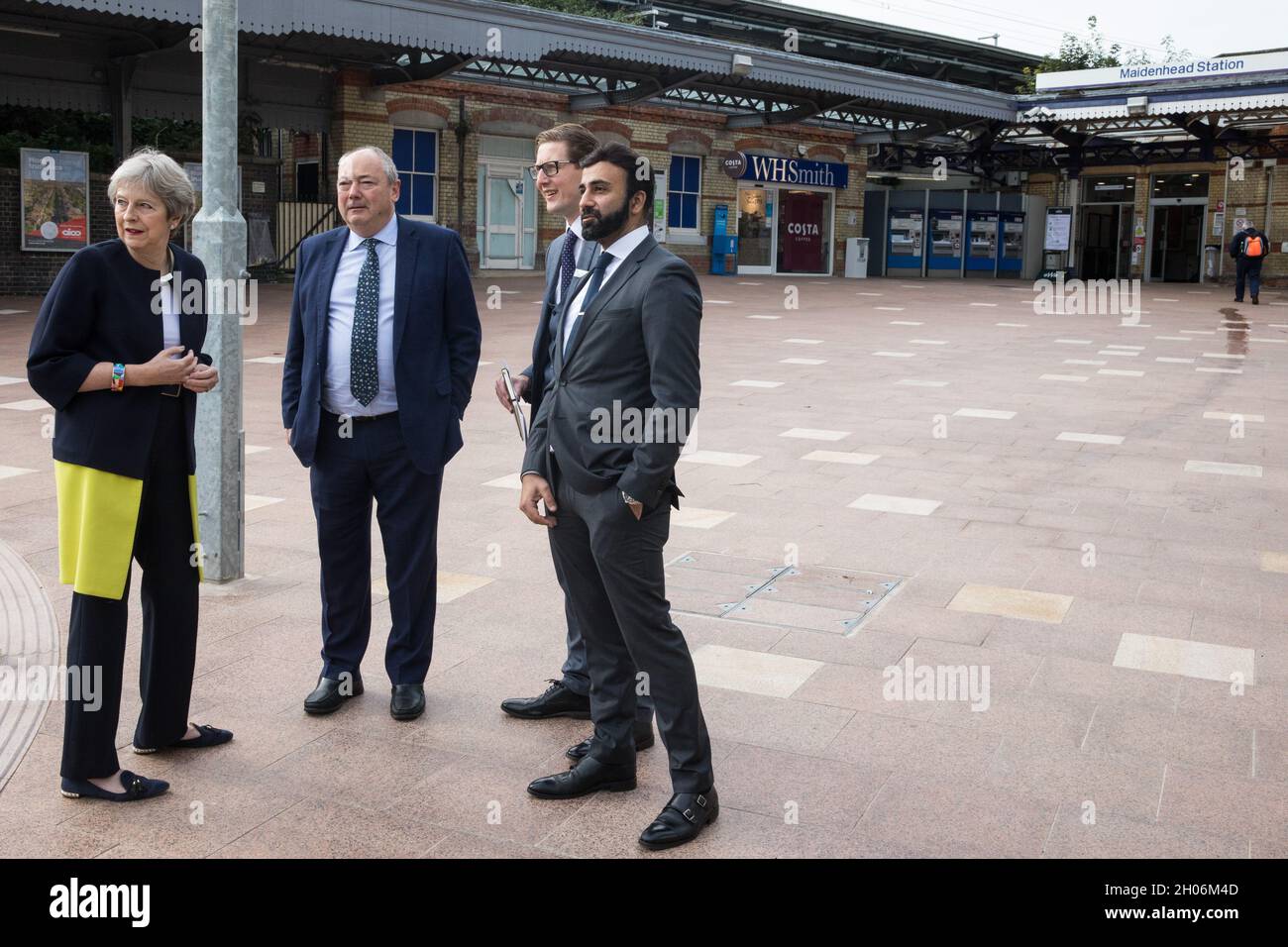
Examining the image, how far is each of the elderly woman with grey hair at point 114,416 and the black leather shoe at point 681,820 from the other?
56.2 inches

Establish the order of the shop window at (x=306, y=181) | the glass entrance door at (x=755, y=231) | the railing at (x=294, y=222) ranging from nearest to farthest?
the railing at (x=294, y=222), the shop window at (x=306, y=181), the glass entrance door at (x=755, y=231)

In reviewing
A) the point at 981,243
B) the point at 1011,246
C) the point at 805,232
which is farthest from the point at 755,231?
the point at 1011,246

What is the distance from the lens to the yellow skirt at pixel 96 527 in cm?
367

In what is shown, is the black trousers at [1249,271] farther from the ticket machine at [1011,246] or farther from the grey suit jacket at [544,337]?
the grey suit jacket at [544,337]

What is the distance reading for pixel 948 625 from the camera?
5383 millimetres

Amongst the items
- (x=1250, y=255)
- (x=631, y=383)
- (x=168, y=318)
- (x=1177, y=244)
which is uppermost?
(x=1177, y=244)

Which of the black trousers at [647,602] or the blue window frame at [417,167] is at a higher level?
the blue window frame at [417,167]

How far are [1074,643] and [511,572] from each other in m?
2.51

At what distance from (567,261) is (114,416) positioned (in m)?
1.42

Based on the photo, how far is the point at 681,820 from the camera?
3.48m

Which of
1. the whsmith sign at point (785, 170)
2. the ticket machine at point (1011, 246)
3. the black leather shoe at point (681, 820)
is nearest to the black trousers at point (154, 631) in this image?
the black leather shoe at point (681, 820)

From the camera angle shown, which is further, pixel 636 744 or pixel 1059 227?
pixel 1059 227

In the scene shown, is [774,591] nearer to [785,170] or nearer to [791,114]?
[791,114]

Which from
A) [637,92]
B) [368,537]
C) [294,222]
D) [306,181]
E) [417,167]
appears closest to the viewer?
[368,537]
